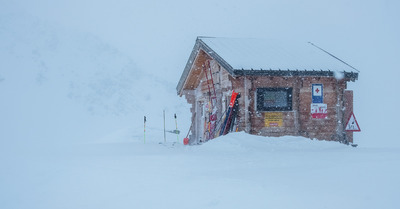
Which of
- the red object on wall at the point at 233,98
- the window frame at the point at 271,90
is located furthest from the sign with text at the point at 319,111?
the red object on wall at the point at 233,98

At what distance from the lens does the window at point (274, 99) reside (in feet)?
45.9

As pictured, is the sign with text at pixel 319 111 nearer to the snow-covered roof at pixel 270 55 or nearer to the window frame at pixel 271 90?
the window frame at pixel 271 90

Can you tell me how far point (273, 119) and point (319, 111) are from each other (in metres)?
1.93

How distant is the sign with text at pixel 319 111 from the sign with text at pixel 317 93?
15 cm

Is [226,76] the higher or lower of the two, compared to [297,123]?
higher

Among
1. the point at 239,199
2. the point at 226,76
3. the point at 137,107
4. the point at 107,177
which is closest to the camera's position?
the point at 239,199

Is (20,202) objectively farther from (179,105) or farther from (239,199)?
(179,105)

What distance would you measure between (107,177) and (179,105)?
39.2 m

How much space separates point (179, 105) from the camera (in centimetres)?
4662

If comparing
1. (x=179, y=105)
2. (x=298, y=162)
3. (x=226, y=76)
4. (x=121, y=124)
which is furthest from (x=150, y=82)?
(x=298, y=162)

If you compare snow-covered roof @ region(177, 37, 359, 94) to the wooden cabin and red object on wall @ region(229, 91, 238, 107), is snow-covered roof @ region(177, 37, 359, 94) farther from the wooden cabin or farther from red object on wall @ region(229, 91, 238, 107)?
red object on wall @ region(229, 91, 238, 107)

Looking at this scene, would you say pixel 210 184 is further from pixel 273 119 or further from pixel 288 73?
pixel 288 73

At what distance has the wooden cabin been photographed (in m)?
13.8

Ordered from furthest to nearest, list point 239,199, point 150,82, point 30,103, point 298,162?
point 150,82 < point 30,103 < point 298,162 < point 239,199
